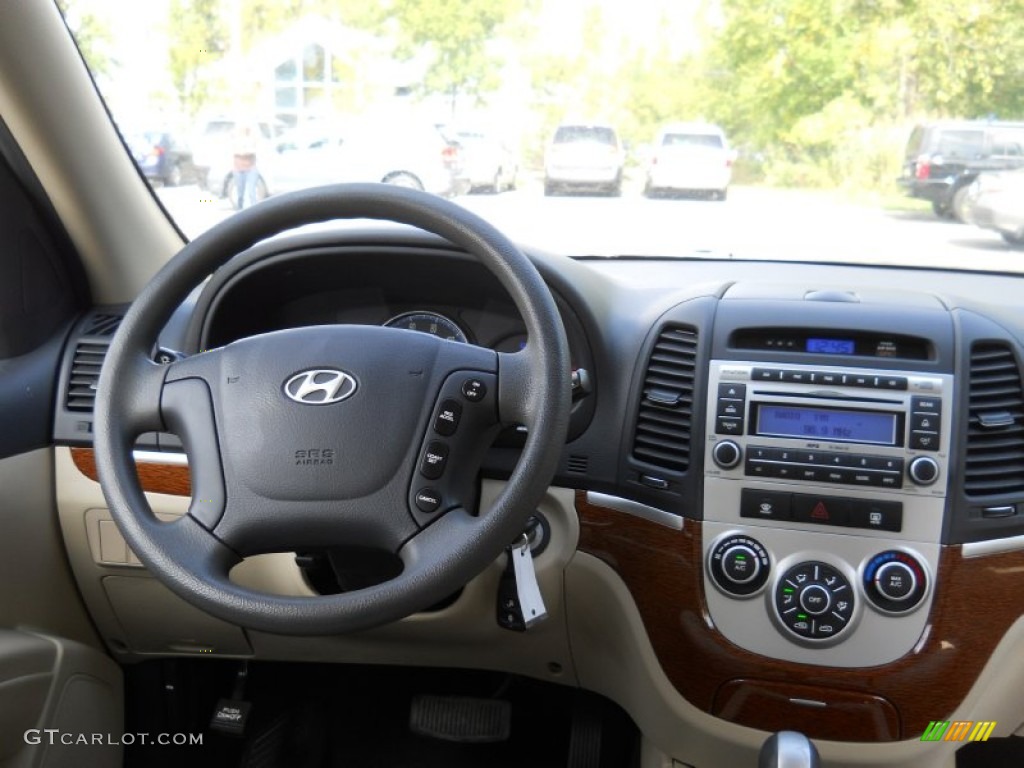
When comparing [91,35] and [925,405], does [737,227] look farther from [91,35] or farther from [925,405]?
[91,35]

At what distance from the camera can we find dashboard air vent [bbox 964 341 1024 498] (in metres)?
2.03

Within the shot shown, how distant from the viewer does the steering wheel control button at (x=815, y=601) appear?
6.81 ft

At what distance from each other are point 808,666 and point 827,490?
38 centimetres

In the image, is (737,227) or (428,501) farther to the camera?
(737,227)

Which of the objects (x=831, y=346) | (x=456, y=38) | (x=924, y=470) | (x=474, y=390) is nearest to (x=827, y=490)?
(x=924, y=470)

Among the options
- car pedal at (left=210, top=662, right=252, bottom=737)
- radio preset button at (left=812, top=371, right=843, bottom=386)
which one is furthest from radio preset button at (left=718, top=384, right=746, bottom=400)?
car pedal at (left=210, top=662, right=252, bottom=737)

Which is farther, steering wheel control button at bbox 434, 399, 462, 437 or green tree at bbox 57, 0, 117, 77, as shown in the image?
green tree at bbox 57, 0, 117, 77

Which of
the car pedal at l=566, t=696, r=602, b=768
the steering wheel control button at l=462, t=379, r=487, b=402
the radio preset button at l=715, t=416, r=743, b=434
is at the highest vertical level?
the steering wheel control button at l=462, t=379, r=487, b=402

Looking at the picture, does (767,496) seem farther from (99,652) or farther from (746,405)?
(99,652)

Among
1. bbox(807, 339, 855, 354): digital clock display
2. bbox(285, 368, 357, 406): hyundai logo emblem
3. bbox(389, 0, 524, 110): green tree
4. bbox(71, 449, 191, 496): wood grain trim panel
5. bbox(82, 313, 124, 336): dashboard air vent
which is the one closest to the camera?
bbox(285, 368, 357, 406): hyundai logo emblem

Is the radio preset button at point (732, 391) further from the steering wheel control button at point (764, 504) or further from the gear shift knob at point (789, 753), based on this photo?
the gear shift knob at point (789, 753)

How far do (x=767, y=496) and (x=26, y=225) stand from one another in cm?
176

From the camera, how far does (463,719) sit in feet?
9.02

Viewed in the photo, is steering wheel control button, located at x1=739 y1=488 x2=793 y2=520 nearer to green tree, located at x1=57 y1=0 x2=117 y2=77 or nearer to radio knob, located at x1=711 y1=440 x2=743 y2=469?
radio knob, located at x1=711 y1=440 x2=743 y2=469
